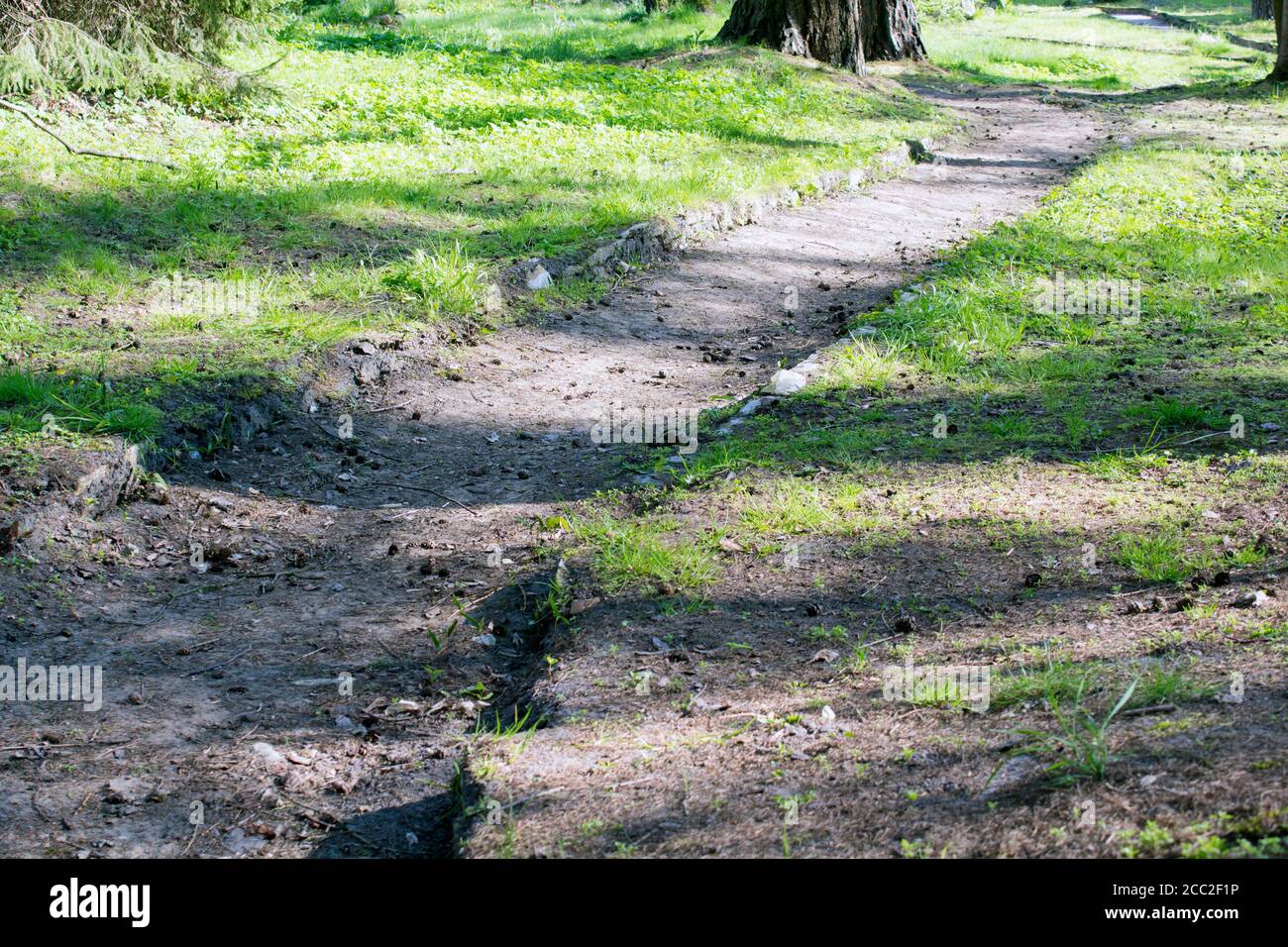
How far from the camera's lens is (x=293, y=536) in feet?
15.5

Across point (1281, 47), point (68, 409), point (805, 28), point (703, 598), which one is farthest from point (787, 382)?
point (1281, 47)

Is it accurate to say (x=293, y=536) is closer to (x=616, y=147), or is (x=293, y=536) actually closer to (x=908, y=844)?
(x=908, y=844)

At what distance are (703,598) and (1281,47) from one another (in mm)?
17052

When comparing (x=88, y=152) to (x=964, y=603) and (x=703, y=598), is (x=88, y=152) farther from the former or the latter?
(x=964, y=603)

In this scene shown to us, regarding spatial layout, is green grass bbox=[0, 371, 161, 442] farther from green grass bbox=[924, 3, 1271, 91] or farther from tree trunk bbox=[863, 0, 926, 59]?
green grass bbox=[924, 3, 1271, 91]

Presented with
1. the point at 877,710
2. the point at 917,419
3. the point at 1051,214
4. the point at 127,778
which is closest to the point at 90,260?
the point at 127,778

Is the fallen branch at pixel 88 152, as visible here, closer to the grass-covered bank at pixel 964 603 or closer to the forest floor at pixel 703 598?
the forest floor at pixel 703 598

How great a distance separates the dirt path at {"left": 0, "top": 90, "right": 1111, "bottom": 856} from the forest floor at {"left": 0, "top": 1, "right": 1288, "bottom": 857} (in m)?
0.02

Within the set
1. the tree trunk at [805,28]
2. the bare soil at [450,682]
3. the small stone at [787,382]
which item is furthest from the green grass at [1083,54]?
the bare soil at [450,682]

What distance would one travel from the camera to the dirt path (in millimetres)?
3111

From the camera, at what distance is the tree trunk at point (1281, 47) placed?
16.2m

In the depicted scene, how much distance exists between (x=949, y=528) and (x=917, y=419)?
1.26 m

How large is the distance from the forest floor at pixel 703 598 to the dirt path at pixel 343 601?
2 cm
